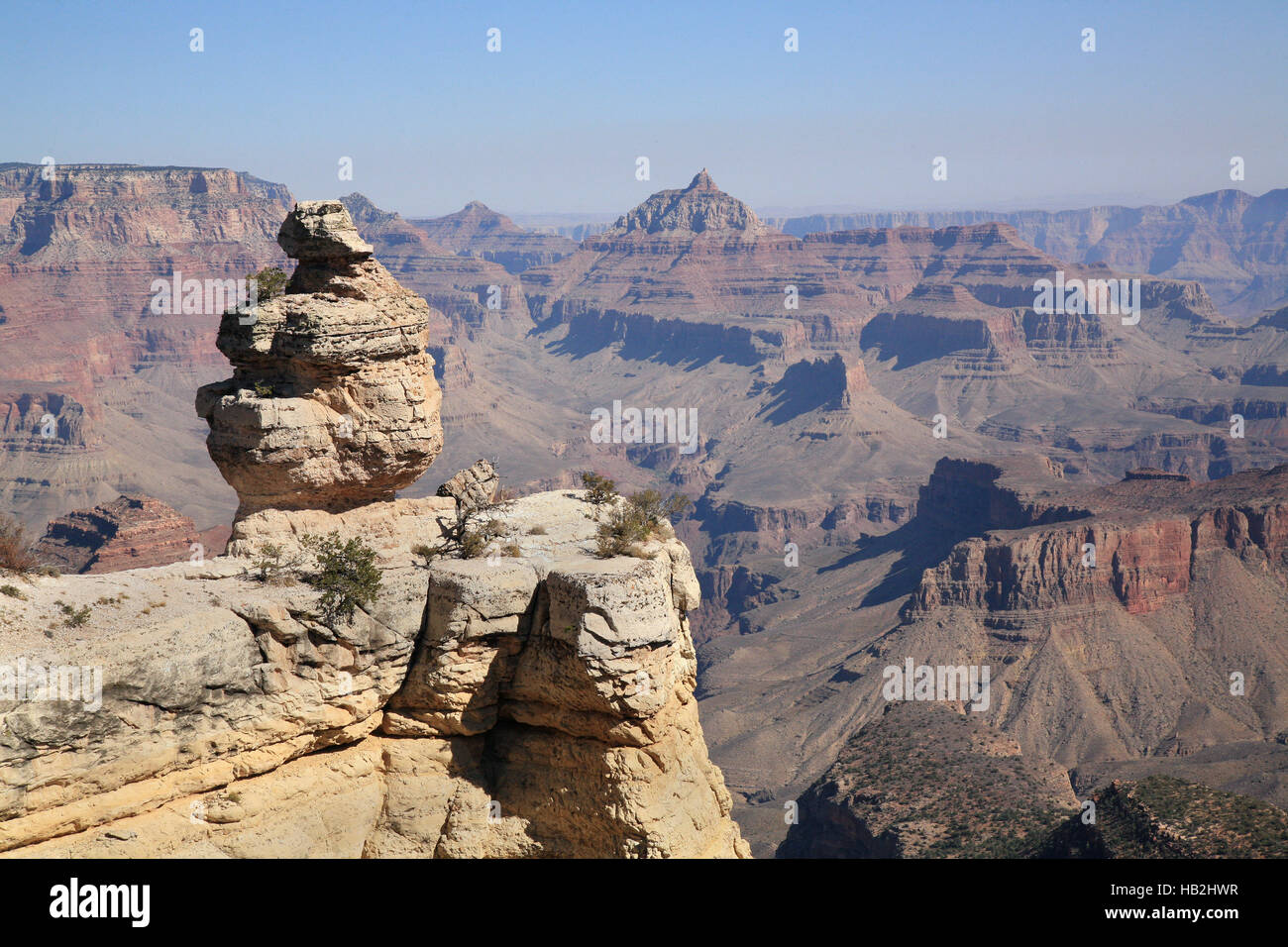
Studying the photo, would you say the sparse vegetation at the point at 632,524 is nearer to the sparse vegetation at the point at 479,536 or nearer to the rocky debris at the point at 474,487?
the sparse vegetation at the point at 479,536

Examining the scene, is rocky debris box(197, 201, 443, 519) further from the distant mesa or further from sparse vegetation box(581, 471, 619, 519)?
the distant mesa

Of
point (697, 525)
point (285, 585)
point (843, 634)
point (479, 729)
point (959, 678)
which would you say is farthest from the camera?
point (697, 525)

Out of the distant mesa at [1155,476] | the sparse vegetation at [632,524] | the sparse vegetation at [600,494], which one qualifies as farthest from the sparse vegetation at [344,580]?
the distant mesa at [1155,476]

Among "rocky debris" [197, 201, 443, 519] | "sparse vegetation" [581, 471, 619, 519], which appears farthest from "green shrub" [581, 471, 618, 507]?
"rocky debris" [197, 201, 443, 519]

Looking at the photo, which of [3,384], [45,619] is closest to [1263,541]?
[45,619]

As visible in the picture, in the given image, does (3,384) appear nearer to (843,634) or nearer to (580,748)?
(843,634)

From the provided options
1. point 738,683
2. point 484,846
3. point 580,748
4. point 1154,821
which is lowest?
point 738,683

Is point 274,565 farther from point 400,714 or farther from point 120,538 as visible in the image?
point 120,538
